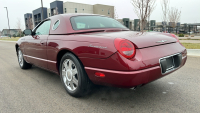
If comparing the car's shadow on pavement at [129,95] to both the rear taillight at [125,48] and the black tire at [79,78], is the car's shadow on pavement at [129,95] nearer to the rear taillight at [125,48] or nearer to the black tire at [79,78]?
the black tire at [79,78]

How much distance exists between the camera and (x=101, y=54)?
2.20m

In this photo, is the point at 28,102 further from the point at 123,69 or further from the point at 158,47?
the point at 158,47

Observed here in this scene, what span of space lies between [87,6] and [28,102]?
159 feet

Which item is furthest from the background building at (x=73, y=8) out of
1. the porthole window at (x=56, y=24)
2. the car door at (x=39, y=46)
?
the porthole window at (x=56, y=24)

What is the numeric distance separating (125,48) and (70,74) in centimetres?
117

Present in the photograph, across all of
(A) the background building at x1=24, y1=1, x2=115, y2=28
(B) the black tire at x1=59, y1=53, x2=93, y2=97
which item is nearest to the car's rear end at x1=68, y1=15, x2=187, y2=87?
(B) the black tire at x1=59, y1=53, x2=93, y2=97

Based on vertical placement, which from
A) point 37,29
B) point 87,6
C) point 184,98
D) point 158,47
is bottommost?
point 184,98

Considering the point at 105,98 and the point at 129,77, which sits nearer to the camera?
the point at 129,77

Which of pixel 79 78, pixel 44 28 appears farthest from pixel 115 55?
pixel 44 28

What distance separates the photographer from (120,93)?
291 centimetres

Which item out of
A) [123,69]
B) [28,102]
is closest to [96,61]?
[123,69]

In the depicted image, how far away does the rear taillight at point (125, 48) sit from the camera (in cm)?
209

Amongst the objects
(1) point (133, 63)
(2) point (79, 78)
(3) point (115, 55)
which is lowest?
(2) point (79, 78)

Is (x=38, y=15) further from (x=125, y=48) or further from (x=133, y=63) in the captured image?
(x=133, y=63)
